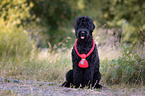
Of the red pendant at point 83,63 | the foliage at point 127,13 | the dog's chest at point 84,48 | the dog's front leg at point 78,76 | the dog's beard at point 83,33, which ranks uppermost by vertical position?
the foliage at point 127,13

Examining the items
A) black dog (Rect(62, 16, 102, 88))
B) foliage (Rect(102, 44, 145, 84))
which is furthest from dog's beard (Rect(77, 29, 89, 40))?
foliage (Rect(102, 44, 145, 84))

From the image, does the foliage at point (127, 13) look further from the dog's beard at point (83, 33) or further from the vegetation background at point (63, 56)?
the dog's beard at point (83, 33)

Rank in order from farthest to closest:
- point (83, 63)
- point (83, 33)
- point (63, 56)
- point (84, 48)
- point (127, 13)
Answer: point (127, 13) → point (63, 56) → point (84, 48) → point (83, 63) → point (83, 33)

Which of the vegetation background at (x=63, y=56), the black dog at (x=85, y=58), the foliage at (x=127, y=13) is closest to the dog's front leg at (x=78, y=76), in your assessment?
the black dog at (x=85, y=58)

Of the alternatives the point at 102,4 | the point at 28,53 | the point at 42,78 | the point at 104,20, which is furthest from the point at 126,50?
the point at 102,4

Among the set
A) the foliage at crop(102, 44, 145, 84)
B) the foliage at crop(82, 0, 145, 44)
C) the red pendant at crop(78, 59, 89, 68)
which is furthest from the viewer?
the foliage at crop(82, 0, 145, 44)

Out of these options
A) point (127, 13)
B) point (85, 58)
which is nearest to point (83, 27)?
point (85, 58)

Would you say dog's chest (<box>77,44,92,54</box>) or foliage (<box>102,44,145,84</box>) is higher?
dog's chest (<box>77,44,92,54</box>)

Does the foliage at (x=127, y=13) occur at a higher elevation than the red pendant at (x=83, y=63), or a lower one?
higher

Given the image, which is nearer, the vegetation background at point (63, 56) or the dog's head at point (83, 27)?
the dog's head at point (83, 27)

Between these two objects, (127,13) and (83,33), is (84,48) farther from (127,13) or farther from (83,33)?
(127,13)

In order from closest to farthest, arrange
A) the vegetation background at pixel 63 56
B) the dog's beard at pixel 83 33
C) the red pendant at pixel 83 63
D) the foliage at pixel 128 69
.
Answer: the dog's beard at pixel 83 33
the red pendant at pixel 83 63
the foliage at pixel 128 69
the vegetation background at pixel 63 56

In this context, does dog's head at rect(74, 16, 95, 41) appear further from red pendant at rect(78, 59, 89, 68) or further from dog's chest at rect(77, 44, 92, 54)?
red pendant at rect(78, 59, 89, 68)

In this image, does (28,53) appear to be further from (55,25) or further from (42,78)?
(55,25)
